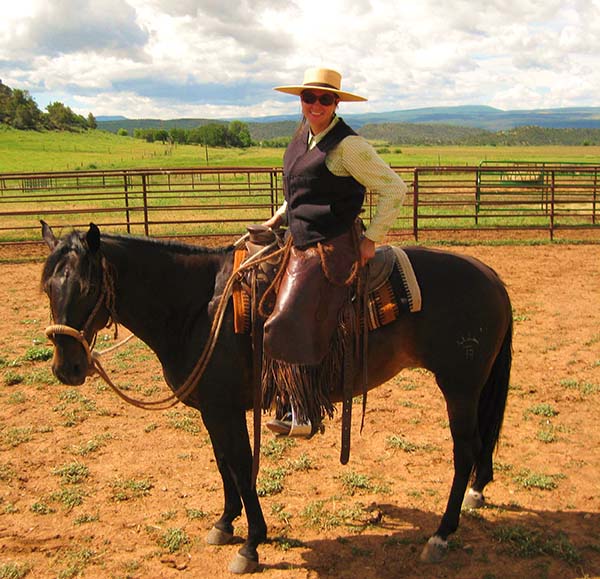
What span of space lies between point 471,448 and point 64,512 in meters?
2.59

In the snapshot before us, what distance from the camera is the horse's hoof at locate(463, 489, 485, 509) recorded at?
3.72 m

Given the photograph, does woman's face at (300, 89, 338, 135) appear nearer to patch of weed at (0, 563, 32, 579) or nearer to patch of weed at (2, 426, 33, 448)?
patch of weed at (0, 563, 32, 579)

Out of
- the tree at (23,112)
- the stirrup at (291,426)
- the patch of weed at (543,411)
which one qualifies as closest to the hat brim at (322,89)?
the stirrup at (291,426)

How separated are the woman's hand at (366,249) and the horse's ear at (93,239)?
132cm

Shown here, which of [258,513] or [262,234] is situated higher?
[262,234]

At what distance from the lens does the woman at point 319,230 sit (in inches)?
110

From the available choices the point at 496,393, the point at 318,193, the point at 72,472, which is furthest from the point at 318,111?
the point at 72,472

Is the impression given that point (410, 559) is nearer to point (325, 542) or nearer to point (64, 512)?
point (325, 542)

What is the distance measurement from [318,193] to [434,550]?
2106 millimetres

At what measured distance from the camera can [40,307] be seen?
28.2ft

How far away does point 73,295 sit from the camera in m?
2.80

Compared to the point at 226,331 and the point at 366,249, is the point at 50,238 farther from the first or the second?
the point at 366,249

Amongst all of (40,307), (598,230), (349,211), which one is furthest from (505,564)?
(598,230)

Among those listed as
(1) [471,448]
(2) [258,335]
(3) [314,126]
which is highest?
(3) [314,126]
